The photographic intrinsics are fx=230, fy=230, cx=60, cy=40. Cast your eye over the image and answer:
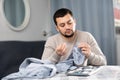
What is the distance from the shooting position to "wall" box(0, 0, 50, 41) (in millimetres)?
3156

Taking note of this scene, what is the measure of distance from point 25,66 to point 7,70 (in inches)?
39.9

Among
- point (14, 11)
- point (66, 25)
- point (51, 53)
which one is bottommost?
point (51, 53)

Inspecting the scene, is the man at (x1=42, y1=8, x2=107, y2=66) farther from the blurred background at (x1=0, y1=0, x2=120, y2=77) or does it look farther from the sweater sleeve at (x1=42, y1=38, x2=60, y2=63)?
the blurred background at (x1=0, y1=0, x2=120, y2=77)

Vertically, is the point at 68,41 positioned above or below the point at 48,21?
below

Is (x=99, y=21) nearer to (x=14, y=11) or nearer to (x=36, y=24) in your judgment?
(x=36, y=24)

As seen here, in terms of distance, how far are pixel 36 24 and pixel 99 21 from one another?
0.94 meters

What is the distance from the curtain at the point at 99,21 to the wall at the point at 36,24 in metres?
0.47

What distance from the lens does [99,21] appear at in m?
3.31

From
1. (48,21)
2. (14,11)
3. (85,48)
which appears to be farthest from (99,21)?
(85,48)

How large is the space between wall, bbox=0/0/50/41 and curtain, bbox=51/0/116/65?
0.47m

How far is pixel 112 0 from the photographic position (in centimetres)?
324

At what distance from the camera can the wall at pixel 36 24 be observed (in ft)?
10.4

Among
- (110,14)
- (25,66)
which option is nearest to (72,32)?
(25,66)

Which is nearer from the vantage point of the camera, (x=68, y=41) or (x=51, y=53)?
(x=51, y=53)
